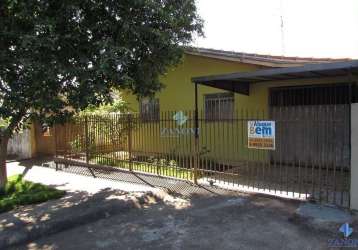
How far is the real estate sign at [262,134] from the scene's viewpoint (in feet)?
22.4

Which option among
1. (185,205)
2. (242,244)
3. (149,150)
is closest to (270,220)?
(242,244)

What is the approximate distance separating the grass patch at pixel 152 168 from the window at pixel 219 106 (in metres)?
2.47

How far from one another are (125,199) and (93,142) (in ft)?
14.0

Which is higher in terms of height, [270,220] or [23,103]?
[23,103]

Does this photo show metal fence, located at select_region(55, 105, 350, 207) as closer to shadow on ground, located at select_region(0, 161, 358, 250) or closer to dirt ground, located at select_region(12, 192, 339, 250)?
shadow on ground, located at select_region(0, 161, 358, 250)

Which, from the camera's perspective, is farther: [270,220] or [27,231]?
[270,220]

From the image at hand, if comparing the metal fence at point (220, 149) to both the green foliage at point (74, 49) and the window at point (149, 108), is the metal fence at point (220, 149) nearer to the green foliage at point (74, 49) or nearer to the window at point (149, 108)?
the window at point (149, 108)

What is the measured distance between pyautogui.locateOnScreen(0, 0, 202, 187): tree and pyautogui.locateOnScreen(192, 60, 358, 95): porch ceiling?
1.46m

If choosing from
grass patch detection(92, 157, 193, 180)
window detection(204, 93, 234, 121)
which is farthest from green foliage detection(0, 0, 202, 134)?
window detection(204, 93, 234, 121)

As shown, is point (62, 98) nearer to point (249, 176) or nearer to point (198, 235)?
point (198, 235)

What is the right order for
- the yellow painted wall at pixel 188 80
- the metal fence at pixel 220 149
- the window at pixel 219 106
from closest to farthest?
the metal fence at pixel 220 149
the yellow painted wall at pixel 188 80
the window at pixel 219 106

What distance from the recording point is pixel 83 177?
9648 millimetres
